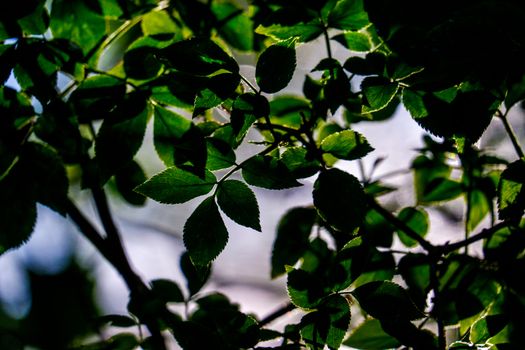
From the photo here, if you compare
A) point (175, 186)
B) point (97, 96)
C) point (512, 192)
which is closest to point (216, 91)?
point (175, 186)

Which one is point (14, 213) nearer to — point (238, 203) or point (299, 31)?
point (238, 203)

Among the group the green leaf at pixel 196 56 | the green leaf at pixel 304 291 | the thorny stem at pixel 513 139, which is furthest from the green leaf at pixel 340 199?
the thorny stem at pixel 513 139

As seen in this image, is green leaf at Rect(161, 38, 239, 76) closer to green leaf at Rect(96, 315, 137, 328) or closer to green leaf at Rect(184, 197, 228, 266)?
green leaf at Rect(184, 197, 228, 266)

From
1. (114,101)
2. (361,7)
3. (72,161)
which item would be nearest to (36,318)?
(72,161)

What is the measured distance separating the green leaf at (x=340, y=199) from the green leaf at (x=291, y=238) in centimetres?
34

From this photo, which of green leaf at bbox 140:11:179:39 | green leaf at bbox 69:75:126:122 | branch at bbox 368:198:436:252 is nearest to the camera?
green leaf at bbox 69:75:126:122

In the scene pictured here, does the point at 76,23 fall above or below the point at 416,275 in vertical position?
above

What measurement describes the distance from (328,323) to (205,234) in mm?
229

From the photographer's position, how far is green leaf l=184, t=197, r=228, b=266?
76cm

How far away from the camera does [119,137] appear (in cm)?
87

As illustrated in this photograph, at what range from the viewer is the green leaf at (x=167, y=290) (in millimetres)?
1050

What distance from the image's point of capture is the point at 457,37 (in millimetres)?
690

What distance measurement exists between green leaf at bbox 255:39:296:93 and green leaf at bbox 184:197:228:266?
0.69 feet

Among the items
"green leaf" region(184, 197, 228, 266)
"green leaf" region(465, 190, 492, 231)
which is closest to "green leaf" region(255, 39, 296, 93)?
"green leaf" region(184, 197, 228, 266)
